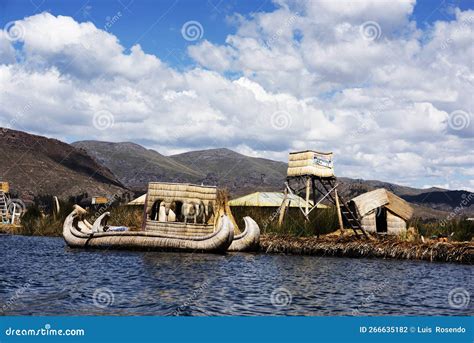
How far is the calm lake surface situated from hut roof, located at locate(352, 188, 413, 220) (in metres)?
7.23

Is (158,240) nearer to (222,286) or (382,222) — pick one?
(222,286)

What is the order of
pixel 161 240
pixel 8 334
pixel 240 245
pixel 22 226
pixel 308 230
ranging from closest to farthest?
1. pixel 8 334
2. pixel 161 240
3. pixel 240 245
4. pixel 308 230
5. pixel 22 226

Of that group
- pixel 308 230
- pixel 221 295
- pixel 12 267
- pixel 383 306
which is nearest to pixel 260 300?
pixel 221 295

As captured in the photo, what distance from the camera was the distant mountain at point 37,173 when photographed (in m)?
144

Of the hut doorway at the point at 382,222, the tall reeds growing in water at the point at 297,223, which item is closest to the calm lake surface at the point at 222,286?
the tall reeds growing in water at the point at 297,223

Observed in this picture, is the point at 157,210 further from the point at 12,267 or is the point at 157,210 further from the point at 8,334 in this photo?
the point at 8,334

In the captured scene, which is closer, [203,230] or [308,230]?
[203,230]

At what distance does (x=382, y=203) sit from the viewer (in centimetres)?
3528

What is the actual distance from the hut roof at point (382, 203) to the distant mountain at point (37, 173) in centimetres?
11514

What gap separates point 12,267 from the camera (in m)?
23.1

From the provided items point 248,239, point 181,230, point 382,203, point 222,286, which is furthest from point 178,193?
point 222,286

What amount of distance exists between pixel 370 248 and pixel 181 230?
10268 mm

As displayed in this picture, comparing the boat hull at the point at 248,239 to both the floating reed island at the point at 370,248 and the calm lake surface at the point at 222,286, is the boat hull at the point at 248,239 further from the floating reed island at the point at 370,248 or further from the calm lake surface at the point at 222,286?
the calm lake surface at the point at 222,286

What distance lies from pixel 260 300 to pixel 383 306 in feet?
11.0
